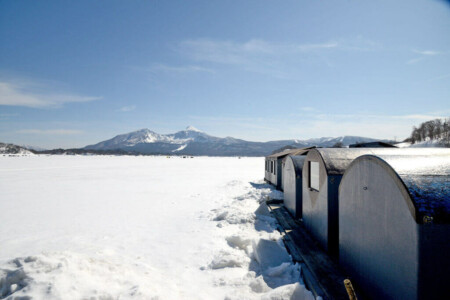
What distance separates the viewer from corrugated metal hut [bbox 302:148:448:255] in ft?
24.3

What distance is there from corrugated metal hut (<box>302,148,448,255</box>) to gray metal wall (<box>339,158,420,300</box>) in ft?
3.35

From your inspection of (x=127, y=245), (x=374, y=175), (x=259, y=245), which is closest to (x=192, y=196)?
(x=127, y=245)

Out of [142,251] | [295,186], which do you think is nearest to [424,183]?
[295,186]

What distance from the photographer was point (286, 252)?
7.37 m

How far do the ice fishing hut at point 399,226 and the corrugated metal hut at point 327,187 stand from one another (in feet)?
4.62

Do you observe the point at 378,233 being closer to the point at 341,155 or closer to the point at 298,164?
the point at 341,155

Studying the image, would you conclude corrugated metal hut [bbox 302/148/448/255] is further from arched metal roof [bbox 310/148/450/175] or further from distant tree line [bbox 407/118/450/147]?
distant tree line [bbox 407/118/450/147]

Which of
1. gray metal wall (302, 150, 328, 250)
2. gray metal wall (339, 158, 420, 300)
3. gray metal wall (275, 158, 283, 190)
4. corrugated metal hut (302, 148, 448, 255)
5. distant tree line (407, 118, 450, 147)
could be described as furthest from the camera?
distant tree line (407, 118, 450, 147)

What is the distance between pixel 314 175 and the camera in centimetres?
907

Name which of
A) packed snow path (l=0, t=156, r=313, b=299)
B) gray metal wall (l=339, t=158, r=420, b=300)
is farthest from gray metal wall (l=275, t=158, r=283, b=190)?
gray metal wall (l=339, t=158, r=420, b=300)

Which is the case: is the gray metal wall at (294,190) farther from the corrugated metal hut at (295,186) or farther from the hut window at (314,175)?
the hut window at (314,175)

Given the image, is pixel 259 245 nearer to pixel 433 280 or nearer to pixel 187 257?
pixel 187 257

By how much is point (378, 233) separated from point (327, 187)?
2.83m

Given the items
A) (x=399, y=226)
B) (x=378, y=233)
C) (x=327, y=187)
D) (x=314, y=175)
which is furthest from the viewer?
(x=314, y=175)
